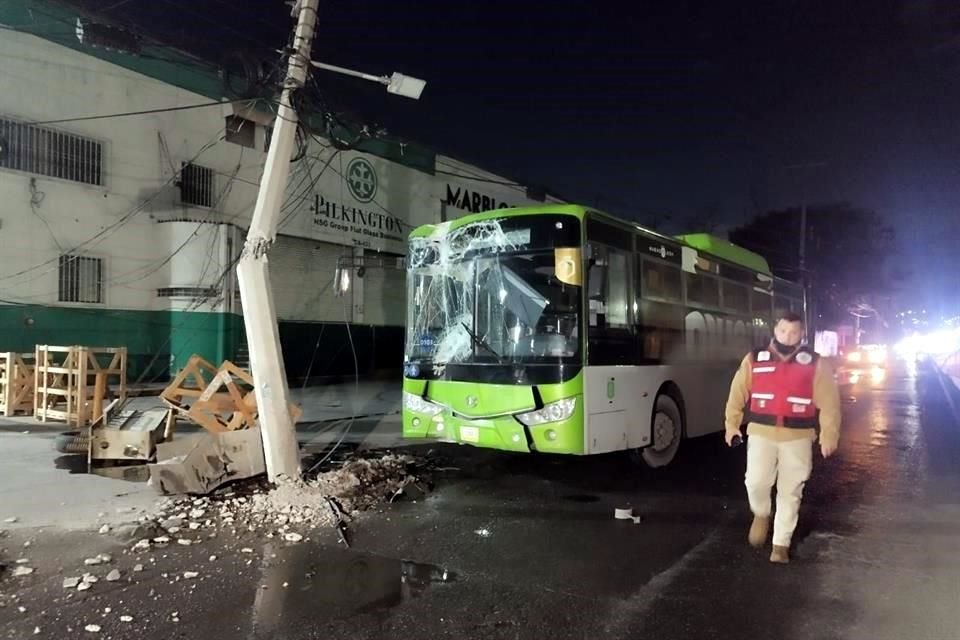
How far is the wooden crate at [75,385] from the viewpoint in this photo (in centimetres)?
1158

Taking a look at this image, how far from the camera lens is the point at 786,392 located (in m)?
5.28

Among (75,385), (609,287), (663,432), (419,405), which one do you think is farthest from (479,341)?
(75,385)

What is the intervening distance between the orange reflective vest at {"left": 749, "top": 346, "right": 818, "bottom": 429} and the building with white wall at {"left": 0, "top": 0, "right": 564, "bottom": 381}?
9.04 metres

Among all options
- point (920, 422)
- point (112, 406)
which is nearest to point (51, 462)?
point (112, 406)

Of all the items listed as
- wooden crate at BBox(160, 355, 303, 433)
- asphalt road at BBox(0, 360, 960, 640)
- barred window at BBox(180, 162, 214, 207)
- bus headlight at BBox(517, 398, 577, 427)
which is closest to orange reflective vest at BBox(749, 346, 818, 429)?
asphalt road at BBox(0, 360, 960, 640)

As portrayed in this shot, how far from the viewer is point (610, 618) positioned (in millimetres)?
4344

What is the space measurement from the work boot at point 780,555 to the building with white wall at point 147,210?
9.69 m

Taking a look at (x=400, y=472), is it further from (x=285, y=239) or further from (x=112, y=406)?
(x=285, y=239)

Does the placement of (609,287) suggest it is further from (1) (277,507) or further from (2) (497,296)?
(1) (277,507)

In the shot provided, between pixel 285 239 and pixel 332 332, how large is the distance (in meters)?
3.52

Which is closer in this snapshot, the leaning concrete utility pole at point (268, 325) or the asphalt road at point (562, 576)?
the asphalt road at point (562, 576)

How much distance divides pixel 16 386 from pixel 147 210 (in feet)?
20.6

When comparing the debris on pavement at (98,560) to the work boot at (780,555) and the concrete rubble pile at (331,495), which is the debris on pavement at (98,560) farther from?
the work boot at (780,555)

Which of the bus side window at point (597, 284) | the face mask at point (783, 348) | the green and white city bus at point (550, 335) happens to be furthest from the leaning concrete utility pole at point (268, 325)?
the face mask at point (783, 348)
